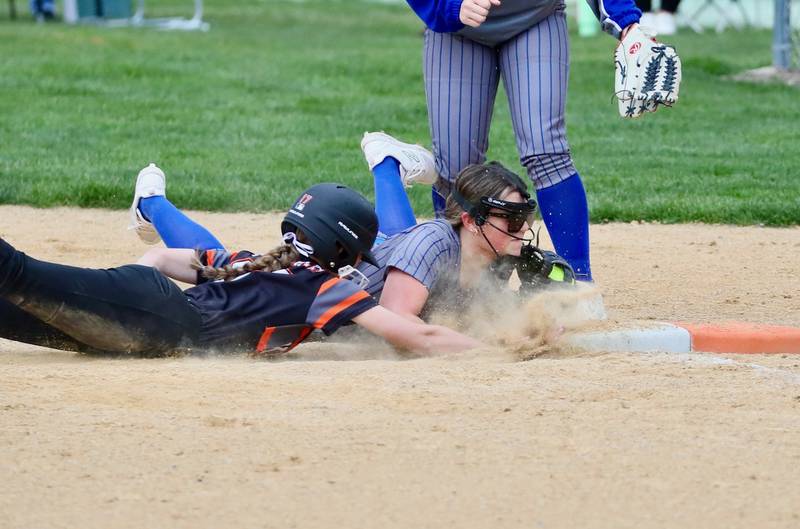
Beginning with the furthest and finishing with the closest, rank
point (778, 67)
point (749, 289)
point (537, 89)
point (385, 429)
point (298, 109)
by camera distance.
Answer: point (778, 67)
point (298, 109)
point (749, 289)
point (537, 89)
point (385, 429)

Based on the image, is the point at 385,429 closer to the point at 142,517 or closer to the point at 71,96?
the point at 142,517

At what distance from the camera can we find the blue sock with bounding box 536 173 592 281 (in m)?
5.14

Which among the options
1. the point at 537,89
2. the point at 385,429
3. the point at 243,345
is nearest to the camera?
the point at 385,429

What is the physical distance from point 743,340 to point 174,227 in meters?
2.30

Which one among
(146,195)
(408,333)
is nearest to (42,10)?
(146,195)

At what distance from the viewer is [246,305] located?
15.1 feet

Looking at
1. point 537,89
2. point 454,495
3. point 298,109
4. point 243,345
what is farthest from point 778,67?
point 454,495

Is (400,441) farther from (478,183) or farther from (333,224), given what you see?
(478,183)

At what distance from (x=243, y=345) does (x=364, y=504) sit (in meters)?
1.66

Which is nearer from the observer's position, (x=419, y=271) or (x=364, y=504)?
(x=364, y=504)

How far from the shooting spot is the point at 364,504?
307 centimetres

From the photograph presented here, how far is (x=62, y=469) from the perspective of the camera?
3.28m

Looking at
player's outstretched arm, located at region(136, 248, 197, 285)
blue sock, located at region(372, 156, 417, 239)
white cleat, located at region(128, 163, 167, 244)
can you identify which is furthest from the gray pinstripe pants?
white cleat, located at region(128, 163, 167, 244)

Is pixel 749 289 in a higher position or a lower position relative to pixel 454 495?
lower
